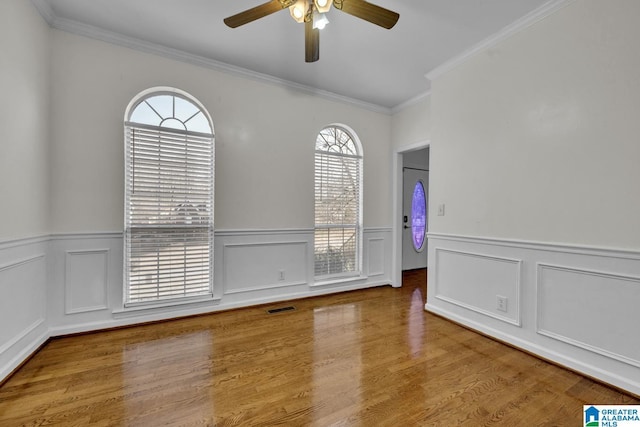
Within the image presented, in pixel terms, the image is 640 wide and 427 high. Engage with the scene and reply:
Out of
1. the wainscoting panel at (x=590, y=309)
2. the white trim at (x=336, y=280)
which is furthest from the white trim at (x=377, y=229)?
the wainscoting panel at (x=590, y=309)

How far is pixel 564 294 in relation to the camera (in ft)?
7.19

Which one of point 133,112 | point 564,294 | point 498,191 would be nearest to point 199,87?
point 133,112

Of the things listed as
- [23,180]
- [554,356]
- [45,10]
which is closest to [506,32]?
[554,356]

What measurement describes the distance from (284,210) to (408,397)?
243 cm

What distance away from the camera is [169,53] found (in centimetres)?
294

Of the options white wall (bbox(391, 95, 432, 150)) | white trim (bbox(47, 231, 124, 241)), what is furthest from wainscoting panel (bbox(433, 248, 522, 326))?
white trim (bbox(47, 231, 124, 241))

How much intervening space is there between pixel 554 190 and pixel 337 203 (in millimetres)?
2469

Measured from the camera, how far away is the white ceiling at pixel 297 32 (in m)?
2.30

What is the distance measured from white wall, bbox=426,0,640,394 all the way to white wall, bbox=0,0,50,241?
3843 millimetres

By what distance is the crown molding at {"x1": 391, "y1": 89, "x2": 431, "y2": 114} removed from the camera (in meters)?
3.85

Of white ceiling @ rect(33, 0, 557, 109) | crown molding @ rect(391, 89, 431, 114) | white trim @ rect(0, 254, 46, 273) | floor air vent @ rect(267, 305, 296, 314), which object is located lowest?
floor air vent @ rect(267, 305, 296, 314)

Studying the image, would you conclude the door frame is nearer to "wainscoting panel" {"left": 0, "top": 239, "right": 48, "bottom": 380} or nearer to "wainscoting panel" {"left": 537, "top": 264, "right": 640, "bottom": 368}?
→ "wainscoting panel" {"left": 537, "top": 264, "right": 640, "bottom": 368}

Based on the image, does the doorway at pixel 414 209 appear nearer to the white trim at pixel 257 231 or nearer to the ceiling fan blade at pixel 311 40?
the white trim at pixel 257 231

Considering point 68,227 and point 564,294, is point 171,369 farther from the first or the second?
point 564,294
